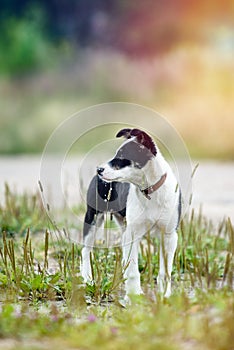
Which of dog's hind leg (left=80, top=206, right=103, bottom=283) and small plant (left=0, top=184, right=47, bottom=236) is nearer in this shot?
dog's hind leg (left=80, top=206, right=103, bottom=283)

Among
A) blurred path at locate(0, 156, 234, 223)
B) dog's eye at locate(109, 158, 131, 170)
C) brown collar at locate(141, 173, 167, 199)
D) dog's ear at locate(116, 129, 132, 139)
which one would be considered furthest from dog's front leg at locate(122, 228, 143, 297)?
blurred path at locate(0, 156, 234, 223)

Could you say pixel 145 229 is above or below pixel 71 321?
above

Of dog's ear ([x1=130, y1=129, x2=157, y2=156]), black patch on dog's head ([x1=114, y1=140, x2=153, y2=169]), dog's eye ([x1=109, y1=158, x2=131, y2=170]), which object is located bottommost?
dog's eye ([x1=109, y1=158, x2=131, y2=170])

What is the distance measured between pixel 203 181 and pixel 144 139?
6.78m

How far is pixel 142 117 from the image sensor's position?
20.5ft

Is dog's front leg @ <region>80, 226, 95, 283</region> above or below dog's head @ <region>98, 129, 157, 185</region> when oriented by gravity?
below

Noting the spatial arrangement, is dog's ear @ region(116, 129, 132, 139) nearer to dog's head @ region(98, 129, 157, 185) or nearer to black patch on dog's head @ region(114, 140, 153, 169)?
dog's head @ region(98, 129, 157, 185)

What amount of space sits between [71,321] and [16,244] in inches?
112

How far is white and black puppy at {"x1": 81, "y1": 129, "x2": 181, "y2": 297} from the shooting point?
5301 millimetres

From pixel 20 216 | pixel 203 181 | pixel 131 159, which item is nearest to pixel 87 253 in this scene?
pixel 131 159

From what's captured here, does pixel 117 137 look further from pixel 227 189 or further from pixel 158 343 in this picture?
pixel 227 189

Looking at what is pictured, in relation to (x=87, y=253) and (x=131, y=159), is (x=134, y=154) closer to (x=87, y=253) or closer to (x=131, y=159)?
(x=131, y=159)

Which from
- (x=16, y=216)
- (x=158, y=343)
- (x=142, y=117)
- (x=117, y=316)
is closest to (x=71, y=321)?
(x=117, y=316)

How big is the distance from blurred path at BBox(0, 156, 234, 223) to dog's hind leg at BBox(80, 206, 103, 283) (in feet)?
6.29
